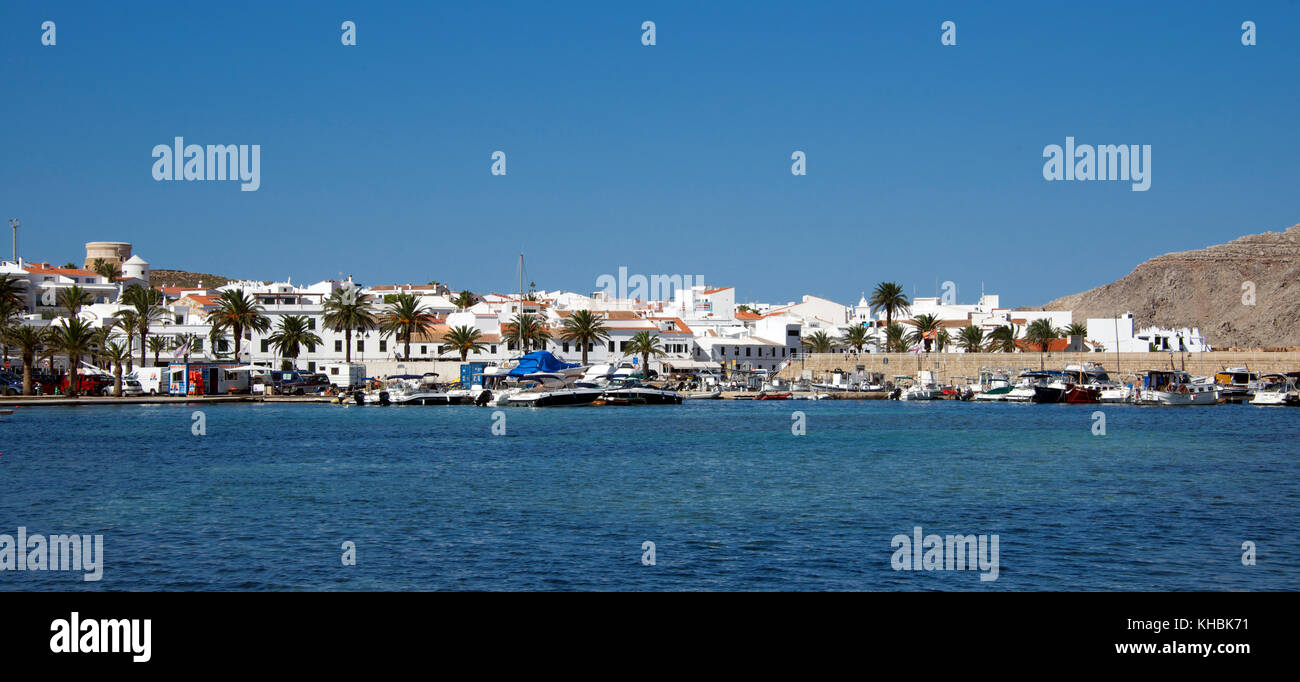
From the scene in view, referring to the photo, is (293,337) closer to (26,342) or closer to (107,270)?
(26,342)

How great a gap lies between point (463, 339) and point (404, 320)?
254 inches

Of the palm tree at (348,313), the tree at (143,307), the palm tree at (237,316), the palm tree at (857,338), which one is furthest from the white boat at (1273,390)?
the tree at (143,307)

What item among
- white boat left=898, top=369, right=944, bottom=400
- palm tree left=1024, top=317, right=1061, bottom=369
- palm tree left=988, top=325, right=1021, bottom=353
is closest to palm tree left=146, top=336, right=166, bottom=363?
white boat left=898, top=369, right=944, bottom=400

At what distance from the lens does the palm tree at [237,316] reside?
9262 centimetres

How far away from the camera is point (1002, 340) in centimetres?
12675

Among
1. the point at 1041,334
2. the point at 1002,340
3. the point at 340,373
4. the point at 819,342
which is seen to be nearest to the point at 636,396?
the point at 340,373

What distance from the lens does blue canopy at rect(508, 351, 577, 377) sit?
90438mm

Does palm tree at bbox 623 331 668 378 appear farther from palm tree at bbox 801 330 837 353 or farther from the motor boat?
palm tree at bbox 801 330 837 353

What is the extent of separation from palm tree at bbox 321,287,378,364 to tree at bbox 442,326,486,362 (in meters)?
7.58
